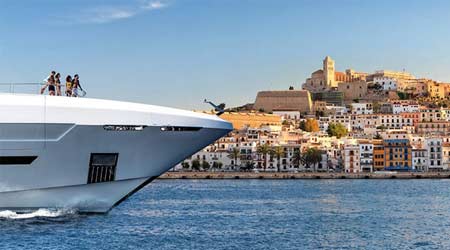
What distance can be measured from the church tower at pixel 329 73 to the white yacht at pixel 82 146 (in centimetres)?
16750

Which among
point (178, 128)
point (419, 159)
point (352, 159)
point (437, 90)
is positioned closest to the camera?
point (178, 128)

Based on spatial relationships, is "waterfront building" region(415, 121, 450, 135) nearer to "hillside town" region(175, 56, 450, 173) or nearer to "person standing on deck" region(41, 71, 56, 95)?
"hillside town" region(175, 56, 450, 173)

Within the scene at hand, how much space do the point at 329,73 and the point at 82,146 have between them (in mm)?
171137

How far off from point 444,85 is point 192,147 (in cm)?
17178

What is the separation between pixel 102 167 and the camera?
2258 centimetres

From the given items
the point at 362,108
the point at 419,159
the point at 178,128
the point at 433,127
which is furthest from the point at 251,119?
the point at 178,128

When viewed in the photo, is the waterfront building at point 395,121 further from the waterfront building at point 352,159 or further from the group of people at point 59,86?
the group of people at point 59,86

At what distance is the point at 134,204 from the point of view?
127 feet

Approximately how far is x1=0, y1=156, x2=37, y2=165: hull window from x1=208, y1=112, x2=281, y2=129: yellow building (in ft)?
364

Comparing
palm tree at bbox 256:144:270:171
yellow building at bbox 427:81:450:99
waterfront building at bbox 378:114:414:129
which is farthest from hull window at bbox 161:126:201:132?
yellow building at bbox 427:81:450:99

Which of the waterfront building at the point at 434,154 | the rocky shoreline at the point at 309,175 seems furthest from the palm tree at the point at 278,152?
the waterfront building at the point at 434,154

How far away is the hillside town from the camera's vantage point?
98.9 metres

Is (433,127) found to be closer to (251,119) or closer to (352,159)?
(251,119)

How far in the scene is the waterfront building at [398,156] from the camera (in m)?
97.8
